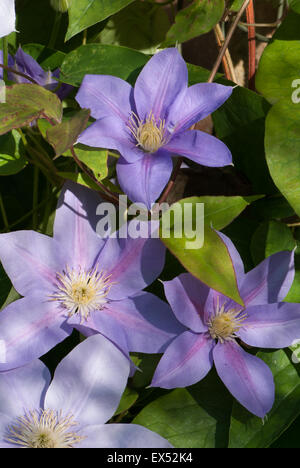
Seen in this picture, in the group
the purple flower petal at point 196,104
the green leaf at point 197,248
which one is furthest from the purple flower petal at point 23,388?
the purple flower petal at point 196,104

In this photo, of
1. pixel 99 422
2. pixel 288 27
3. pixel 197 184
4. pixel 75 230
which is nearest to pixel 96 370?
pixel 99 422

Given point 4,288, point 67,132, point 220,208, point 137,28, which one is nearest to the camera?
point 67,132

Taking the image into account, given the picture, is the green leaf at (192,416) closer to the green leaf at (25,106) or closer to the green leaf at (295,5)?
the green leaf at (25,106)

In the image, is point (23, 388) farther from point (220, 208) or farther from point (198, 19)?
point (198, 19)

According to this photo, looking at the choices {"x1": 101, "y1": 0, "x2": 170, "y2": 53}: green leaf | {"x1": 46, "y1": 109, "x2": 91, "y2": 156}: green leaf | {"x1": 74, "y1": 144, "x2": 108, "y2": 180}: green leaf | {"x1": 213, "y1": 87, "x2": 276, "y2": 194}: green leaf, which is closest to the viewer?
{"x1": 46, "y1": 109, "x2": 91, "y2": 156}: green leaf

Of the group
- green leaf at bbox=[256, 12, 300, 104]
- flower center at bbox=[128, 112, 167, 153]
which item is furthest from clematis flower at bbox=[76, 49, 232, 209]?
green leaf at bbox=[256, 12, 300, 104]

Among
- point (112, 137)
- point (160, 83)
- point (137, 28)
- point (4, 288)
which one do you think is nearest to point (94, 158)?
point (112, 137)

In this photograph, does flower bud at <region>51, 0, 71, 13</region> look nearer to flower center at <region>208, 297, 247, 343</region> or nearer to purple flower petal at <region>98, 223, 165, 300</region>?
purple flower petal at <region>98, 223, 165, 300</region>
